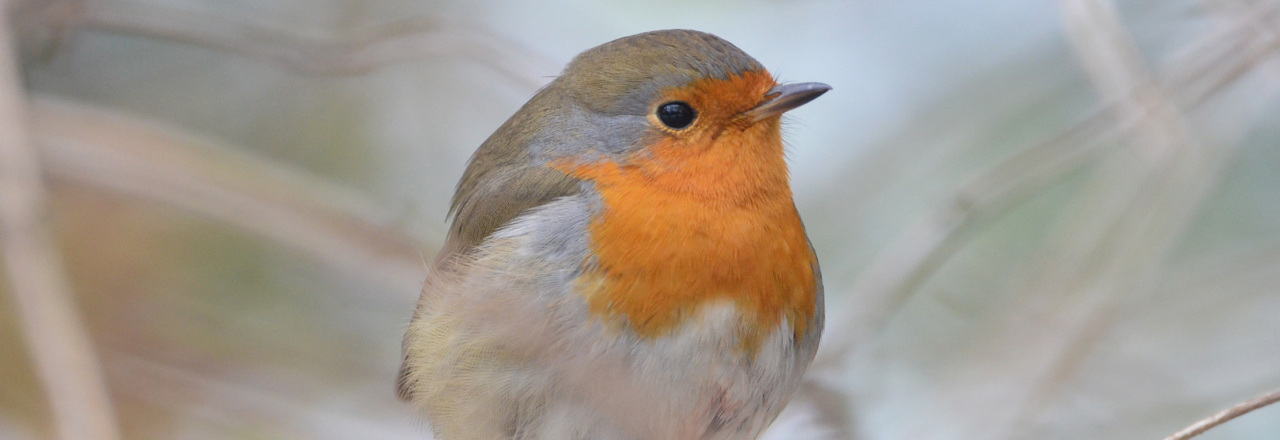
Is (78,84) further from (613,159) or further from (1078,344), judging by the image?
(1078,344)

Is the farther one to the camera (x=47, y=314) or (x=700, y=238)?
(x=47, y=314)

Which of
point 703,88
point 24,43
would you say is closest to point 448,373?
point 703,88

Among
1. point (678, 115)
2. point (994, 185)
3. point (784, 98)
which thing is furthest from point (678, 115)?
point (994, 185)

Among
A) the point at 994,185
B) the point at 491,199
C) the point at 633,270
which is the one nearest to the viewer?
the point at 633,270

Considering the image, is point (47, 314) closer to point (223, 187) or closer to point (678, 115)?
point (223, 187)

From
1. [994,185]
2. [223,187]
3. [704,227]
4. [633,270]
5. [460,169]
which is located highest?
[460,169]
